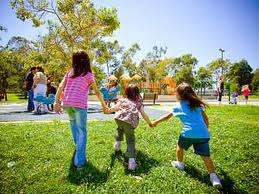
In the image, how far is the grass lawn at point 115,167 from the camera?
408 cm

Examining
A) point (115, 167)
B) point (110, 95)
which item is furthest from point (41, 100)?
point (115, 167)

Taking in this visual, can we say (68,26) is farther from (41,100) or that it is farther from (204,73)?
(204,73)

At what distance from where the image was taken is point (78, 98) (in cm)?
461

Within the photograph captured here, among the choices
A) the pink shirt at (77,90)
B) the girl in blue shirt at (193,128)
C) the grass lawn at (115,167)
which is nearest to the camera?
the grass lawn at (115,167)

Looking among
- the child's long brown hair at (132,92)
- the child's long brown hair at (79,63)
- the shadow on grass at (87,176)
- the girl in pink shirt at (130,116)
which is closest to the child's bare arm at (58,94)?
the child's long brown hair at (79,63)

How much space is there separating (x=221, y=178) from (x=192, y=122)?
1.15m

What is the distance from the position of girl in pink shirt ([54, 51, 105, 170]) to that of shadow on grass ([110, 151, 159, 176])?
743mm

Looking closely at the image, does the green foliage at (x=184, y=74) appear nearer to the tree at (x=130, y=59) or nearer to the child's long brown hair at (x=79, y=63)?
the tree at (x=130, y=59)

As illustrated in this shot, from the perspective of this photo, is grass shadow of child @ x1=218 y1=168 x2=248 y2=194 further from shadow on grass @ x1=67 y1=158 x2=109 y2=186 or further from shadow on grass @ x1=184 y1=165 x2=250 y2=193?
shadow on grass @ x1=67 y1=158 x2=109 y2=186

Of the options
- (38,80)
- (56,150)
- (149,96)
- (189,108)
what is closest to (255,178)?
(189,108)

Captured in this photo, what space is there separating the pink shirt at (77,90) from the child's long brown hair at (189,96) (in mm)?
1749

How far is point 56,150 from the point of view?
5.68 meters

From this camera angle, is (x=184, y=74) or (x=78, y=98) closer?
(x=78, y=98)

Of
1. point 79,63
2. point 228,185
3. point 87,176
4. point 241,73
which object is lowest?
point 228,185
